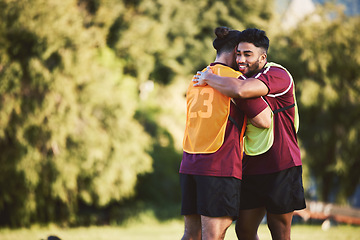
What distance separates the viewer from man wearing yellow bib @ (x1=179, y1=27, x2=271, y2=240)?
3010 millimetres

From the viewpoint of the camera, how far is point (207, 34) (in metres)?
16.2

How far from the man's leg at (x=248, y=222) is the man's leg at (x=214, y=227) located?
19.8 inches

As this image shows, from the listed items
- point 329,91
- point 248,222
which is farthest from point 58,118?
point 248,222

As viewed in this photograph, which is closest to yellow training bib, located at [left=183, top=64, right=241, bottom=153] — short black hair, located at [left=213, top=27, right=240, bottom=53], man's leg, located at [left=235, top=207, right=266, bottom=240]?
short black hair, located at [left=213, top=27, right=240, bottom=53]

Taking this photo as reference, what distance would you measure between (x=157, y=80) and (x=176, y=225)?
5417 mm

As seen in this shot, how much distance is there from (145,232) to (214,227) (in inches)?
385

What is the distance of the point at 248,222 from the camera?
3498 mm

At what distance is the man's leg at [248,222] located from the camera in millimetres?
3492

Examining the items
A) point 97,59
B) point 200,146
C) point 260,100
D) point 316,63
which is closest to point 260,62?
point 260,100

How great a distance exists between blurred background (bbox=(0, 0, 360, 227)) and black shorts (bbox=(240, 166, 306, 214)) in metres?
8.93

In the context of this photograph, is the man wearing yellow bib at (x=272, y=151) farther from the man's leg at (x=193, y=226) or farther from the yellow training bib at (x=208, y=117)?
the man's leg at (x=193, y=226)

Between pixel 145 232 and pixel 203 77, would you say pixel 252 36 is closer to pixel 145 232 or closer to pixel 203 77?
pixel 203 77

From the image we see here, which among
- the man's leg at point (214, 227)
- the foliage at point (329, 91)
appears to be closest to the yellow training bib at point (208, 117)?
the man's leg at point (214, 227)

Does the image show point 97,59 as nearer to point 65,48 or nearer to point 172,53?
point 65,48
